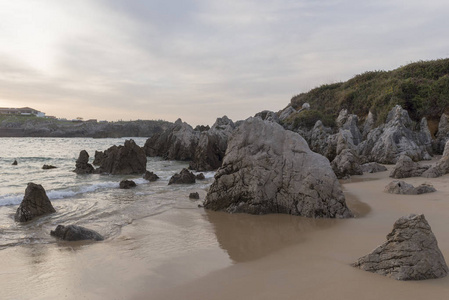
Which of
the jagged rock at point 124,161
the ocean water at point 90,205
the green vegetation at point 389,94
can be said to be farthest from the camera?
the green vegetation at point 389,94

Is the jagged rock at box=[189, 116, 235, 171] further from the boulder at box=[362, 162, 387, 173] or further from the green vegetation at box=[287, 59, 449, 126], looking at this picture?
the boulder at box=[362, 162, 387, 173]

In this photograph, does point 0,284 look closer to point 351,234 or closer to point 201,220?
point 201,220

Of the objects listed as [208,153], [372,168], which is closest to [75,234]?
[372,168]

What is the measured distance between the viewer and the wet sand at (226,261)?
4379 millimetres

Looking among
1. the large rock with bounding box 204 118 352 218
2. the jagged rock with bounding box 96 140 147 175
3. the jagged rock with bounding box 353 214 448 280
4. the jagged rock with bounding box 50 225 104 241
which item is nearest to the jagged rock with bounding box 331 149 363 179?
the large rock with bounding box 204 118 352 218

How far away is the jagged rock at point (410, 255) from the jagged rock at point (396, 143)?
51.1ft

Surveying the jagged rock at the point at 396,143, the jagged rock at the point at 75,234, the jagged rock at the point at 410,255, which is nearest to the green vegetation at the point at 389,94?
the jagged rock at the point at 396,143

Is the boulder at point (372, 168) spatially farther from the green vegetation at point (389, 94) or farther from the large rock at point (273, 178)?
the green vegetation at point (389, 94)

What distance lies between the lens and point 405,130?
803 inches

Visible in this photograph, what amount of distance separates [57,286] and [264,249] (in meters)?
3.59

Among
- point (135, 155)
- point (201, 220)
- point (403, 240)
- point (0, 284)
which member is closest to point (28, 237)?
point (0, 284)

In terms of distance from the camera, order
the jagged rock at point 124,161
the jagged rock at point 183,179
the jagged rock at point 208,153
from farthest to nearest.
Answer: the jagged rock at point 208,153 → the jagged rock at point 124,161 → the jagged rock at point 183,179

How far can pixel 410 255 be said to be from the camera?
4.47m

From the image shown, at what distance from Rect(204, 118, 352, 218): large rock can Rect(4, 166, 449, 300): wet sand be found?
51 cm
